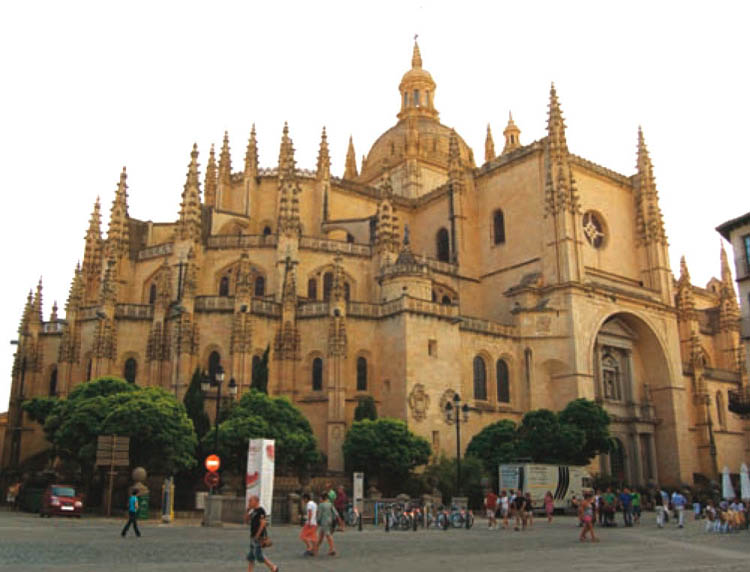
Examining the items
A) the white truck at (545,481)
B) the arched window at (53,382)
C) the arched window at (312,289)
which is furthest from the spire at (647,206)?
the arched window at (53,382)

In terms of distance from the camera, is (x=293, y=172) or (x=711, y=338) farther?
(x=711, y=338)

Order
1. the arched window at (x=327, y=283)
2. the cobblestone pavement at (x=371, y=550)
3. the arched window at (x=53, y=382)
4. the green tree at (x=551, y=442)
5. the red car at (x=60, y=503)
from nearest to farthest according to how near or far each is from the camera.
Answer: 1. the cobblestone pavement at (x=371, y=550)
2. the red car at (x=60, y=503)
3. the green tree at (x=551, y=442)
4. the arched window at (x=53, y=382)
5. the arched window at (x=327, y=283)

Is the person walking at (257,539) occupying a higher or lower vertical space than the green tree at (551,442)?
lower

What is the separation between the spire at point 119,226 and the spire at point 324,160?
1279 cm

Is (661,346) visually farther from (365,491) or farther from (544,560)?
(544,560)

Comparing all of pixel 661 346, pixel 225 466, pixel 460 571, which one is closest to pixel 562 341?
pixel 661 346

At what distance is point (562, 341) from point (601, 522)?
16322mm

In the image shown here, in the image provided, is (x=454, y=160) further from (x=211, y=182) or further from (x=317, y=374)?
(x=317, y=374)

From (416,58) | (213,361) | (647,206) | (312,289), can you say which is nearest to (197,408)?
(213,361)

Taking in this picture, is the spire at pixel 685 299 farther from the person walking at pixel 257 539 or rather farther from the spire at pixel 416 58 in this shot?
the person walking at pixel 257 539

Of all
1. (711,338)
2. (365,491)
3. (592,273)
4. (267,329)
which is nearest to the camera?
(365,491)

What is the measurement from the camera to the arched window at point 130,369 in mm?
39875

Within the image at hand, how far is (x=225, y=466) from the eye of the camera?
3338cm

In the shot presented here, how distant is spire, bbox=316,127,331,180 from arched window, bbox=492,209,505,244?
11.3 meters
